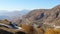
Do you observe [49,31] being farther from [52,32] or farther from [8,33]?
[8,33]

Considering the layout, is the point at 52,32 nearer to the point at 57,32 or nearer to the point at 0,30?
the point at 57,32

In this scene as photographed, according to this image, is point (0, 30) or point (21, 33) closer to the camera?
point (21, 33)

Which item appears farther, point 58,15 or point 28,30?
point 58,15

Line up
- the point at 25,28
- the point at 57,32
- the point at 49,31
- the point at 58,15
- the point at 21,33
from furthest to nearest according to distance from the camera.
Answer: the point at 58,15, the point at 25,28, the point at 21,33, the point at 49,31, the point at 57,32

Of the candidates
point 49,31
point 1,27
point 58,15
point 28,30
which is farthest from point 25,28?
point 58,15

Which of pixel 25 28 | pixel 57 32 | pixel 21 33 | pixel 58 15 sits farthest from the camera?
pixel 58 15

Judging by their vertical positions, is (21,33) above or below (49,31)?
below

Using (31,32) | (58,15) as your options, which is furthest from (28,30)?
(58,15)

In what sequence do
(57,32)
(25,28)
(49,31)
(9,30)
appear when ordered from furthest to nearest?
(9,30) < (25,28) < (49,31) < (57,32)

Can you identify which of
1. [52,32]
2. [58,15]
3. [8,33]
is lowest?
[58,15]
